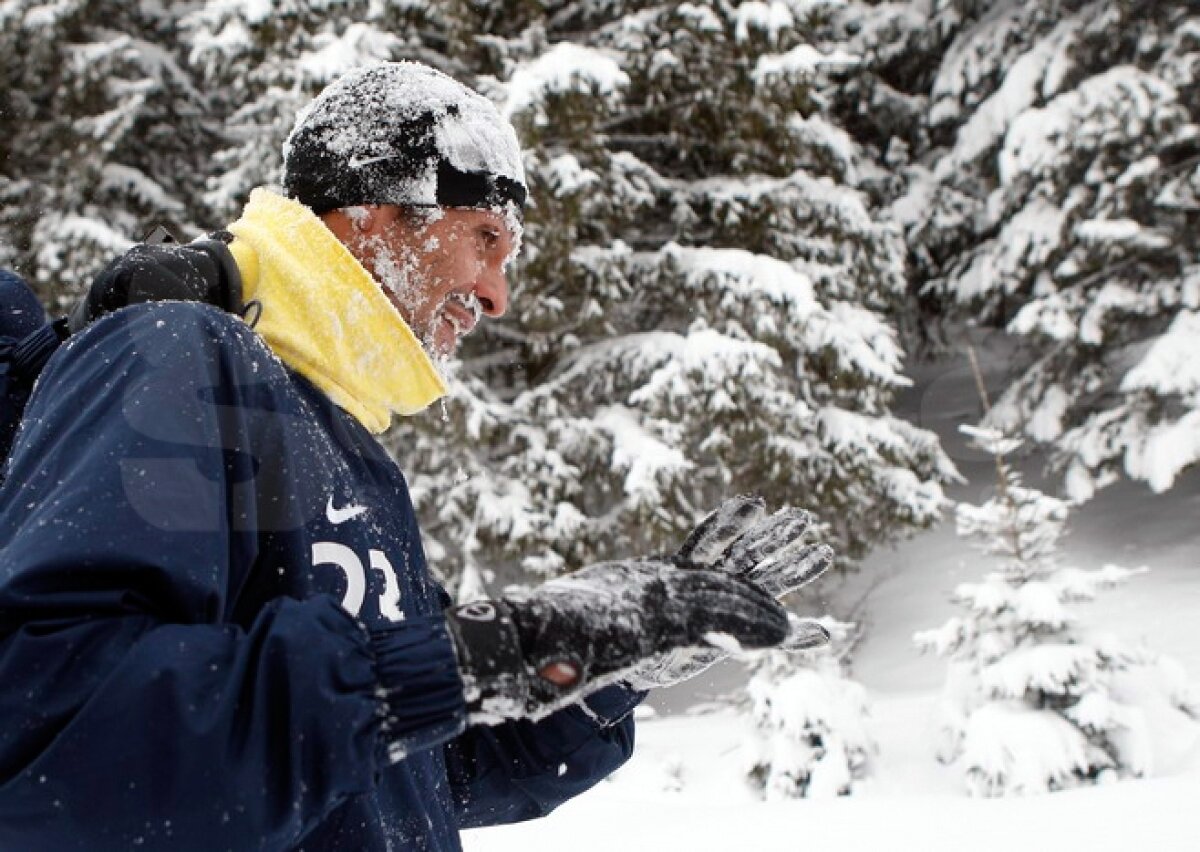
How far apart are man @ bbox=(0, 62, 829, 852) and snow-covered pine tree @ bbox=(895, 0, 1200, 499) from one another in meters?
9.40

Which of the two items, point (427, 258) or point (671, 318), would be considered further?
→ point (671, 318)

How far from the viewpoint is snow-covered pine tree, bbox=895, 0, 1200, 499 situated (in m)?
9.81

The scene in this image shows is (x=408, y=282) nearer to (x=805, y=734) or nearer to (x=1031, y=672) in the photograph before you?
(x=1031, y=672)

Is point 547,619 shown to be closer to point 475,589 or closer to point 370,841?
point 370,841

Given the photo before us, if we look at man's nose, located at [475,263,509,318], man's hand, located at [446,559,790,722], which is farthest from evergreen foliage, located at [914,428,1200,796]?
man's hand, located at [446,559,790,722]

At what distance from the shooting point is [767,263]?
906cm

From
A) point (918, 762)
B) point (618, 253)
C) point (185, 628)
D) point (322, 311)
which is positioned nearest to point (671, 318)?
point (618, 253)

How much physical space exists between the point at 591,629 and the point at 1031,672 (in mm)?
6126

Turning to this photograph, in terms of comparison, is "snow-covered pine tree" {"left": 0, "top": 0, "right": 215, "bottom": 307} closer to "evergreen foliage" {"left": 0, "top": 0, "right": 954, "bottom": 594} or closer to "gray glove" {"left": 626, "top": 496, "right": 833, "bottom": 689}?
"evergreen foliage" {"left": 0, "top": 0, "right": 954, "bottom": 594}

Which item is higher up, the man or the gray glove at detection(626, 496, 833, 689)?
the man

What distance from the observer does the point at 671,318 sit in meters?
10.0

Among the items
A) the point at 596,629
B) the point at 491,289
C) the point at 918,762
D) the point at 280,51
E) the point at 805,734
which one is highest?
the point at 280,51

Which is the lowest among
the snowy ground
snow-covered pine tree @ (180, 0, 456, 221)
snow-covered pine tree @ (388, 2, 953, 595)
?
the snowy ground

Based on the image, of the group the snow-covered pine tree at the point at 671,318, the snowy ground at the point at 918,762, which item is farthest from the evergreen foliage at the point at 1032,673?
the snow-covered pine tree at the point at 671,318
